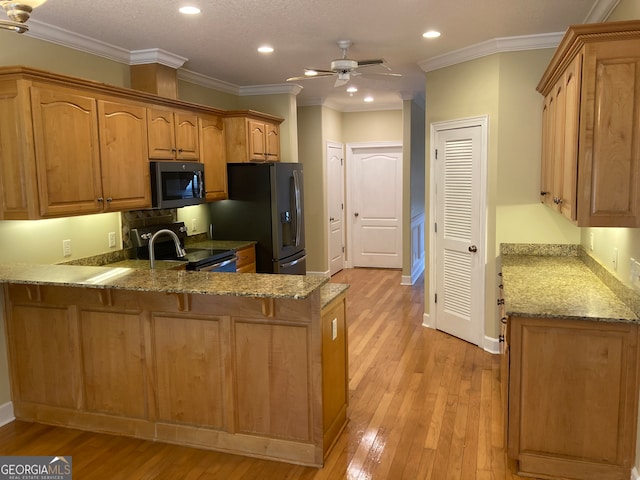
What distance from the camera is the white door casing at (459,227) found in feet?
14.9

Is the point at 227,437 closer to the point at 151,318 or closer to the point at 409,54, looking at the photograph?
the point at 151,318

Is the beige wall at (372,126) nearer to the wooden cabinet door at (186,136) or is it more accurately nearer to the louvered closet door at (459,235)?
the louvered closet door at (459,235)

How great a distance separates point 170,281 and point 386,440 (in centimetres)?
159

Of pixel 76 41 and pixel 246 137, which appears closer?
pixel 76 41

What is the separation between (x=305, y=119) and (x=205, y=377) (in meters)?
5.38

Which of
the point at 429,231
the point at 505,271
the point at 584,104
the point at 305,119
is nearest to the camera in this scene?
the point at 584,104

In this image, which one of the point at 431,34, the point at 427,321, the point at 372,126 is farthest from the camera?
the point at 372,126

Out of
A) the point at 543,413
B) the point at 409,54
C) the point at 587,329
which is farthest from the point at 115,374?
the point at 409,54

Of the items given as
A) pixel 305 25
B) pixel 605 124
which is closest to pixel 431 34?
pixel 305 25

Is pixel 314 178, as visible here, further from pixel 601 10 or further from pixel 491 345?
pixel 601 10

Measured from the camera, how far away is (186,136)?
4699 mm

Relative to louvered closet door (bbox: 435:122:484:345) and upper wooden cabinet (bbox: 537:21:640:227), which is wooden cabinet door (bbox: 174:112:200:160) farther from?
upper wooden cabinet (bbox: 537:21:640:227)

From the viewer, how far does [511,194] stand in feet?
14.3

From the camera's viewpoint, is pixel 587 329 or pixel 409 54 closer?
pixel 587 329
